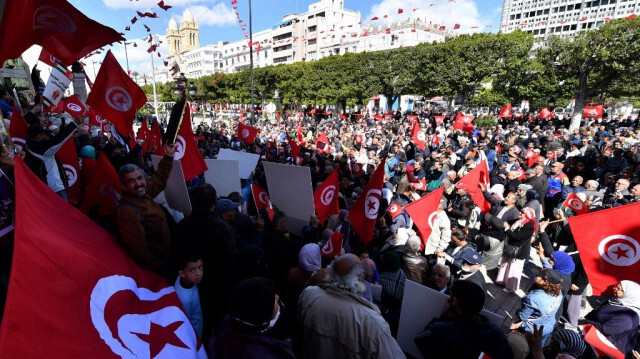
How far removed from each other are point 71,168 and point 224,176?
1.94 m

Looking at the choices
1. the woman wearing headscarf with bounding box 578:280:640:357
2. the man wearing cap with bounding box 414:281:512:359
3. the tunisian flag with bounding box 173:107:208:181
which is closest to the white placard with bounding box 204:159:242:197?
the tunisian flag with bounding box 173:107:208:181

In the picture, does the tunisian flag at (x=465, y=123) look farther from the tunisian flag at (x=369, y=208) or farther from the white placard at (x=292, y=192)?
the white placard at (x=292, y=192)

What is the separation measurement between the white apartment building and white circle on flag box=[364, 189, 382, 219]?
229ft

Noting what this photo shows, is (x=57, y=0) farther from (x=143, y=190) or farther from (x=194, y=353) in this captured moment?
(x=194, y=353)

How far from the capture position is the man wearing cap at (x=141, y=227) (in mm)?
2354

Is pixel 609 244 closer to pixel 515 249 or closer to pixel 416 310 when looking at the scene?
pixel 515 249

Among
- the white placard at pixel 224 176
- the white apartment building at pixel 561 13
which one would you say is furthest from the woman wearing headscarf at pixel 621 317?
the white apartment building at pixel 561 13

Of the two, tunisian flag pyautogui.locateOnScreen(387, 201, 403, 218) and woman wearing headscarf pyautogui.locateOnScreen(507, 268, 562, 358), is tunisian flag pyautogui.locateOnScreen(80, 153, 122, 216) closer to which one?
tunisian flag pyautogui.locateOnScreen(387, 201, 403, 218)

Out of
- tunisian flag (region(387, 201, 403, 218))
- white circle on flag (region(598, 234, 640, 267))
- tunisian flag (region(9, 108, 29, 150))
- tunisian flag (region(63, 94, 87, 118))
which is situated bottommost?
tunisian flag (region(387, 201, 403, 218))

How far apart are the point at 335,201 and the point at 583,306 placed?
13.9ft

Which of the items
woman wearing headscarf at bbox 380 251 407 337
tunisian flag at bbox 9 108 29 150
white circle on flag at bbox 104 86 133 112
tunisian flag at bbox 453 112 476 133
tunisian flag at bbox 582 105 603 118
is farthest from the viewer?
tunisian flag at bbox 582 105 603 118

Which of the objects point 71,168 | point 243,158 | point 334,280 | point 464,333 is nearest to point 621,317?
point 464,333

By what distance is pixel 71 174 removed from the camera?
13.7 ft

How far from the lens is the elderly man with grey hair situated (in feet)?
7.04
